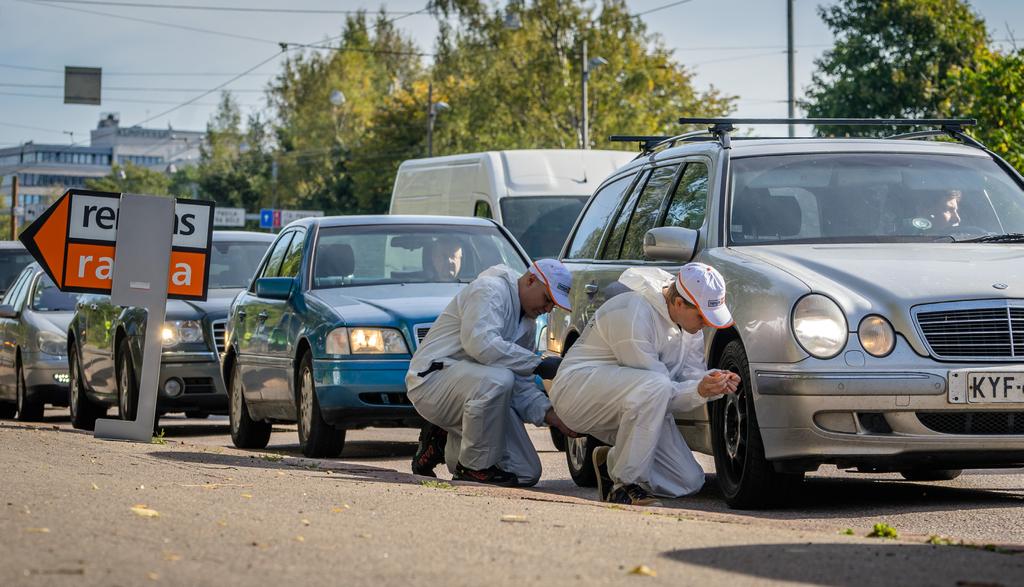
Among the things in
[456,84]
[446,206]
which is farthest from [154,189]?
[446,206]

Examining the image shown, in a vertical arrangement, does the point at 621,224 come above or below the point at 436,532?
above

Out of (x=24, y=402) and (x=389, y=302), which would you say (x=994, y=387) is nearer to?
(x=389, y=302)

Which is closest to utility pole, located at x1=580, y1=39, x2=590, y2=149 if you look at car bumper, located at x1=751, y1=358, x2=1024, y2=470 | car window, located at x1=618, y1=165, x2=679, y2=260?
car window, located at x1=618, y1=165, x2=679, y2=260

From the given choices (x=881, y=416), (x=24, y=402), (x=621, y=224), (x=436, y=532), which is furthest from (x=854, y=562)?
(x=24, y=402)

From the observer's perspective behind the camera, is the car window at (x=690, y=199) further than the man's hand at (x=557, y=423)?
Yes

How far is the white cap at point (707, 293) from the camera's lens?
26.1ft

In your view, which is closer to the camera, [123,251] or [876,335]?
[876,335]

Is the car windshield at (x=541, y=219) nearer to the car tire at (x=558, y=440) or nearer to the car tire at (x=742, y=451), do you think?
the car tire at (x=558, y=440)

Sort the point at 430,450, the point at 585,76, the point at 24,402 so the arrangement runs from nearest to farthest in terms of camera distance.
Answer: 1. the point at 430,450
2. the point at 24,402
3. the point at 585,76

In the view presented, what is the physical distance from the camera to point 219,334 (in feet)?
48.9

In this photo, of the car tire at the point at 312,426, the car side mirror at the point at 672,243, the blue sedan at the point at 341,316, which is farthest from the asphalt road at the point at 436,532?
the car tire at the point at 312,426

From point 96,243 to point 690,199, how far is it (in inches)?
183

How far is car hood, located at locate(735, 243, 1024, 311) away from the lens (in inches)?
307

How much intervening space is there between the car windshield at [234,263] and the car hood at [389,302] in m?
3.73
